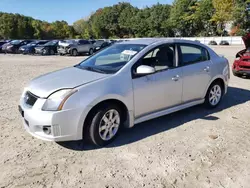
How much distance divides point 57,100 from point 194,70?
2.79 m

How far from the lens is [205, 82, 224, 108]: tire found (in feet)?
18.1

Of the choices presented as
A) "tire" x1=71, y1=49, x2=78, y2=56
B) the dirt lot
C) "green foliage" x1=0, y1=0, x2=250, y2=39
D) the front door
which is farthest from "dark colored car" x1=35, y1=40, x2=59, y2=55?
"green foliage" x1=0, y1=0, x2=250, y2=39

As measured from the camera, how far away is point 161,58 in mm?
4707

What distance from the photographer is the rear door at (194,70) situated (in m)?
4.86

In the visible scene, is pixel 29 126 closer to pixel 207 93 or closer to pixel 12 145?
pixel 12 145

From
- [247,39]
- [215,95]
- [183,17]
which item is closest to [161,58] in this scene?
[215,95]

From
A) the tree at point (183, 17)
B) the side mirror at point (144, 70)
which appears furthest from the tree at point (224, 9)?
the side mirror at point (144, 70)

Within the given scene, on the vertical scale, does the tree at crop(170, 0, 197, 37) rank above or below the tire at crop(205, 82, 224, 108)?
above

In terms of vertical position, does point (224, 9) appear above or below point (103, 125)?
above

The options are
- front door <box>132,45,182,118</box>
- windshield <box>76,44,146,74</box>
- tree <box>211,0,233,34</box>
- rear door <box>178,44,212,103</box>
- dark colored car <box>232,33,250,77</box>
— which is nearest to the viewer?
front door <box>132,45,182,118</box>

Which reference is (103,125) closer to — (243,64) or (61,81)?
(61,81)

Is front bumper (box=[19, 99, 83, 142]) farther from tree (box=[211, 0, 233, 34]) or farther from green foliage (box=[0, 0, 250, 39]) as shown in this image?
tree (box=[211, 0, 233, 34])

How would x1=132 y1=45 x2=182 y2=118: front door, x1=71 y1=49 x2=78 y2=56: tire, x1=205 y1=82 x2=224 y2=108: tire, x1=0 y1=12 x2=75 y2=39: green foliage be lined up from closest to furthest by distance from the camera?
x1=132 y1=45 x2=182 y2=118: front door
x1=205 y1=82 x2=224 y2=108: tire
x1=71 y1=49 x2=78 y2=56: tire
x1=0 y1=12 x2=75 y2=39: green foliage

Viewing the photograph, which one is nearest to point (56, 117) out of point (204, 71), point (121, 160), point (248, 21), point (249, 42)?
point (121, 160)
